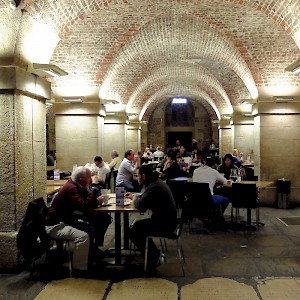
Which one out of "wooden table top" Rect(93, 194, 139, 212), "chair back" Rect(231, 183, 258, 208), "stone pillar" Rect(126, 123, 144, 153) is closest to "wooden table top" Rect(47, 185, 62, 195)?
"wooden table top" Rect(93, 194, 139, 212)

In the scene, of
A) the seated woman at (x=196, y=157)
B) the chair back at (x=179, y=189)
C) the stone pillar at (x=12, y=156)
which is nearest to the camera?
the stone pillar at (x=12, y=156)

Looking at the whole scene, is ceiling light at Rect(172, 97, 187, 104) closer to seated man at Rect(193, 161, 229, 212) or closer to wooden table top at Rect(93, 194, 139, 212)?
seated man at Rect(193, 161, 229, 212)

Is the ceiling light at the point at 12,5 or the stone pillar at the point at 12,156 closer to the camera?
the ceiling light at the point at 12,5

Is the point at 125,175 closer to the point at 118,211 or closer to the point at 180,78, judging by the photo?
the point at 118,211

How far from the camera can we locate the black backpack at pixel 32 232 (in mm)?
4605

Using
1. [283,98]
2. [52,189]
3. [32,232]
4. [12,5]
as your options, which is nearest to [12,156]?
[32,232]

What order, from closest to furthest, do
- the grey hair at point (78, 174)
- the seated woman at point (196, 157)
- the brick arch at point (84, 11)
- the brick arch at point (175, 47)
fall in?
the grey hair at point (78, 174), the brick arch at point (84, 11), the brick arch at point (175, 47), the seated woman at point (196, 157)

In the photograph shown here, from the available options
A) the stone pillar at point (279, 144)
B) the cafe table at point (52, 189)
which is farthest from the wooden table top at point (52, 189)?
the stone pillar at point (279, 144)

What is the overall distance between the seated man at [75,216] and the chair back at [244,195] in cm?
279

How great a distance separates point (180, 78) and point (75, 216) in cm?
1411

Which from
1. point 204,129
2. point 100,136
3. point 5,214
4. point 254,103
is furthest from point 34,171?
point 204,129

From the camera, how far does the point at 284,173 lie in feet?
32.0

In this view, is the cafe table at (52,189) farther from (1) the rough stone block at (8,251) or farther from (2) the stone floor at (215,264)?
(1) the rough stone block at (8,251)

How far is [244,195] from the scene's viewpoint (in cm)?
688
